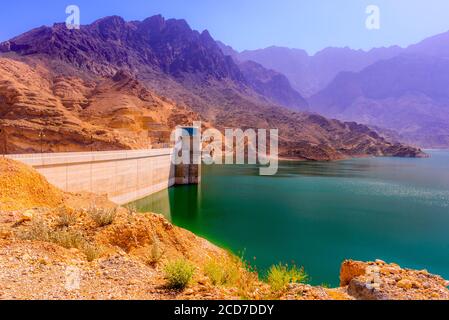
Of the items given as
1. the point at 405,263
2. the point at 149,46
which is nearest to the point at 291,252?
the point at 405,263

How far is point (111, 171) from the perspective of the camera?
23.9 m

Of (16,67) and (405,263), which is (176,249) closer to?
(405,263)

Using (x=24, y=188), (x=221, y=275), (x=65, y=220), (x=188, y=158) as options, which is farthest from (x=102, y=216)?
(x=188, y=158)

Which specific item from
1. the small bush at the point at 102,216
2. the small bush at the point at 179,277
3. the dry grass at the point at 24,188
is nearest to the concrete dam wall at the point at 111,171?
the dry grass at the point at 24,188

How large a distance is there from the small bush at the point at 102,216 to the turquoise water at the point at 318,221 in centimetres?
641

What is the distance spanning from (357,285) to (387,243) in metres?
14.4

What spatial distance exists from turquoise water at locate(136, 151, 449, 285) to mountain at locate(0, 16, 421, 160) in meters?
17.2

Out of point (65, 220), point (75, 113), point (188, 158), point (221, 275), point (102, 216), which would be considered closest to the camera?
point (221, 275)

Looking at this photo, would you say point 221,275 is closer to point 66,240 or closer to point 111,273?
point 111,273

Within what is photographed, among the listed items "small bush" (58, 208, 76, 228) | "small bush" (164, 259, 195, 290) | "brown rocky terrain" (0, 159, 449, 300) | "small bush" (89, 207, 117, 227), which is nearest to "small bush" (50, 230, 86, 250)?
"brown rocky terrain" (0, 159, 449, 300)

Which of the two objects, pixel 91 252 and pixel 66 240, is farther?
pixel 66 240

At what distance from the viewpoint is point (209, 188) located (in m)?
37.0

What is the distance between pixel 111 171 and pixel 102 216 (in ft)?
54.0

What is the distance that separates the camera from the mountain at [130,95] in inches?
1714
